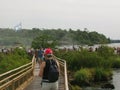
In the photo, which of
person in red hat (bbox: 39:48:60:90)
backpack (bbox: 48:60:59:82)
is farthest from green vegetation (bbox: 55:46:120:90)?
backpack (bbox: 48:60:59:82)

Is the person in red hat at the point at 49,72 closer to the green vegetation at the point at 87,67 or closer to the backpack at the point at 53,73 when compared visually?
the backpack at the point at 53,73

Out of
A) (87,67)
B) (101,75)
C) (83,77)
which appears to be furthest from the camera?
(87,67)

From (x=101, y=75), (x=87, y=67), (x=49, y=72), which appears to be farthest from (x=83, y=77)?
(x=49, y=72)

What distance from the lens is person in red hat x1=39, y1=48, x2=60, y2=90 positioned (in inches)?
518

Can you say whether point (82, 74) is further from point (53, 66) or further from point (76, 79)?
point (53, 66)

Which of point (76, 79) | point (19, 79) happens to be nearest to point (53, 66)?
point (19, 79)

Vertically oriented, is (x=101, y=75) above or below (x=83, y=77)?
below

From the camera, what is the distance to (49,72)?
13.2m

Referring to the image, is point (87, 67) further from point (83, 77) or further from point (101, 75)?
point (83, 77)

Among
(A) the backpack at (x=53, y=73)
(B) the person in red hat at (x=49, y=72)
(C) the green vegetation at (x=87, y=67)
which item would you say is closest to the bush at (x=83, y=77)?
(C) the green vegetation at (x=87, y=67)

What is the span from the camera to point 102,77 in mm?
55938

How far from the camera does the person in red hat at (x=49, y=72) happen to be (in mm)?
13161

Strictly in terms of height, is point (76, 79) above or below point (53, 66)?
below

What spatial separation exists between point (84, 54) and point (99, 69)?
380 inches
